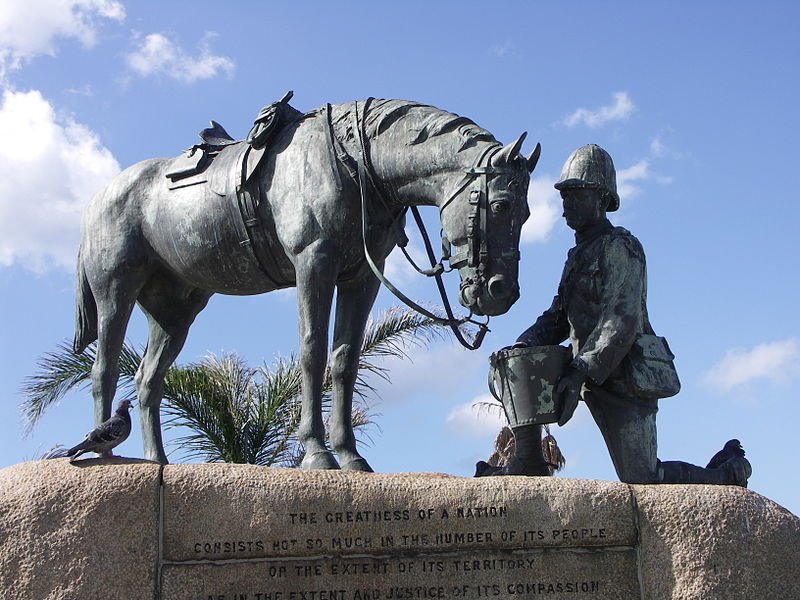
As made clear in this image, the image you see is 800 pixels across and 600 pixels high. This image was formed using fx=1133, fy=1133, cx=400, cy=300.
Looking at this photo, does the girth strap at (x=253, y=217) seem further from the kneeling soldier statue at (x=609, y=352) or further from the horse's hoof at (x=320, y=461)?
the kneeling soldier statue at (x=609, y=352)

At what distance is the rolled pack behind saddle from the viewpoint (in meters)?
6.97

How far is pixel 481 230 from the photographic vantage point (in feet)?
21.0

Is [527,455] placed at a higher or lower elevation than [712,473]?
higher

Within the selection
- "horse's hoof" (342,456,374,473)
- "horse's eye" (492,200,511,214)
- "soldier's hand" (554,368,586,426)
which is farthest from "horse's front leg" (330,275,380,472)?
"soldier's hand" (554,368,586,426)

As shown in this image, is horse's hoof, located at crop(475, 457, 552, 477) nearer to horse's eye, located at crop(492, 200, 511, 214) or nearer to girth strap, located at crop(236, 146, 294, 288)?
horse's eye, located at crop(492, 200, 511, 214)

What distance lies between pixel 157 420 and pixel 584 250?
3065 millimetres

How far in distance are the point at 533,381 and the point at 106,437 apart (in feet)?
7.88

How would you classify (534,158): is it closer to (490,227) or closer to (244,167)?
(490,227)

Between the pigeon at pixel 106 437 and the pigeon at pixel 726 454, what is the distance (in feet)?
11.1

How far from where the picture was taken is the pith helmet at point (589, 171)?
22.8 feet

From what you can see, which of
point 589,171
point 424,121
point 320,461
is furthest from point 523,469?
point 424,121

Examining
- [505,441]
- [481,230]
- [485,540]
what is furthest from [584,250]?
[505,441]

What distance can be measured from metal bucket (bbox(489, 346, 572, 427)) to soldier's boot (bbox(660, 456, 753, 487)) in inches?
30.2

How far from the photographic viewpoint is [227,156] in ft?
23.9
